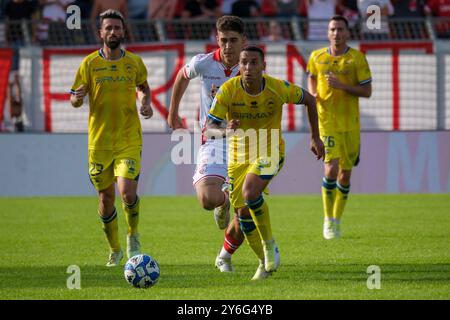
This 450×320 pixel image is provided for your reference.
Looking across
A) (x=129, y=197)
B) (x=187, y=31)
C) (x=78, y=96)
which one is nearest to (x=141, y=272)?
(x=129, y=197)

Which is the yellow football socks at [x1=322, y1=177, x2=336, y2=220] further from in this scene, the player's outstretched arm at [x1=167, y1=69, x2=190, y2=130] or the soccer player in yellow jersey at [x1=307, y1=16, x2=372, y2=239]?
the player's outstretched arm at [x1=167, y1=69, x2=190, y2=130]

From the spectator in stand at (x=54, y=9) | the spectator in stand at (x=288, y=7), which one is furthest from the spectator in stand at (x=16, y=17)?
the spectator in stand at (x=288, y=7)

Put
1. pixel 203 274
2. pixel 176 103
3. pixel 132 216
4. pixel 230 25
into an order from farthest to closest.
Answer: pixel 176 103 < pixel 132 216 < pixel 230 25 < pixel 203 274

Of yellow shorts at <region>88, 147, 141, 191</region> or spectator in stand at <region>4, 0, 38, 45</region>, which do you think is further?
spectator in stand at <region>4, 0, 38, 45</region>

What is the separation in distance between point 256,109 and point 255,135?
260mm

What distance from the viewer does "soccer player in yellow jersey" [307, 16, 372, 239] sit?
14.0 m

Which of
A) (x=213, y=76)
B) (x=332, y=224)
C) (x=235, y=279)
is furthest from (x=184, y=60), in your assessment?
(x=235, y=279)

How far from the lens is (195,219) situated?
16297 mm

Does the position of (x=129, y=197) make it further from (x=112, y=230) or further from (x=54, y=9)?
(x=54, y=9)

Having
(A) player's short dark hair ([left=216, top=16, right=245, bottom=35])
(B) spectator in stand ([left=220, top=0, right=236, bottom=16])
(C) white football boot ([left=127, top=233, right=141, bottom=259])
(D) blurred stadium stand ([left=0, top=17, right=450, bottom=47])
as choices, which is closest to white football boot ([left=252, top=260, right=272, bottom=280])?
(C) white football boot ([left=127, top=233, right=141, bottom=259])

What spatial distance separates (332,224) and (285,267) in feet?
9.85

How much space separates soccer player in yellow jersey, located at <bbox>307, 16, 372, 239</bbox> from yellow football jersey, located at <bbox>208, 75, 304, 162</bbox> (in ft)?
12.9

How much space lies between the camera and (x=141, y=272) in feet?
30.6

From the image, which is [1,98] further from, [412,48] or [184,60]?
[412,48]
